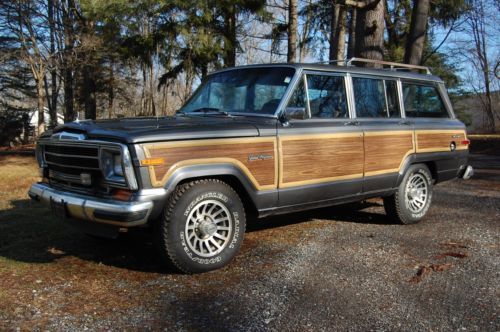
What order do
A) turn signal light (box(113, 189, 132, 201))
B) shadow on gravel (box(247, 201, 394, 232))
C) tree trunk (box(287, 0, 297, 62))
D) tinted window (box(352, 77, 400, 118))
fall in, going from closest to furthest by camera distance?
turn signal light (box(113, 189, 132, 201)) < tinted window (box(352, 77, 400, 118)) < shadow on gravel (box(247, 201, 394, 232)) < tree trunk (box(287, 0, 297, 62))

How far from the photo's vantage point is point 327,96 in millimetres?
5504

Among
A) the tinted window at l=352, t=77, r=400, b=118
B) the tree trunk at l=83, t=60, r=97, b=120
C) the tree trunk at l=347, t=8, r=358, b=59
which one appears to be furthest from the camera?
the tree trunk at l=83, t=60, r=97, b=120

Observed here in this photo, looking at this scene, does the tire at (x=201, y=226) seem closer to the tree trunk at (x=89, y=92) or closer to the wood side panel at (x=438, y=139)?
the wood side panel at (x=438, y=139)

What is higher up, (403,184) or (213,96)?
(213,96)

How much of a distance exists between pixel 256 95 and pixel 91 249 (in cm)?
240

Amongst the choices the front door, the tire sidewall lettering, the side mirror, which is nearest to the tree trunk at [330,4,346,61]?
the front door

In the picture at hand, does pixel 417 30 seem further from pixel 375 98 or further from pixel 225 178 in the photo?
pixel 225 178

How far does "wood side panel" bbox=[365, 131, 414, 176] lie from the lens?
5.76 metres

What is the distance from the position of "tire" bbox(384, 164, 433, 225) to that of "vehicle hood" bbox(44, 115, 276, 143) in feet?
7.67

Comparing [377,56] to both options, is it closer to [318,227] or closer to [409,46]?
[409,46]

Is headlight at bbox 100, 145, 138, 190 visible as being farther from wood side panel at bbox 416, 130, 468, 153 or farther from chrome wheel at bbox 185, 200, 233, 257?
wood side panel at bbox 416, 130, 468, 153

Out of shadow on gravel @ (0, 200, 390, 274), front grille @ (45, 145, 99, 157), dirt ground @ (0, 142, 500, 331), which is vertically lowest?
dirt ground @ (0, 142, 500, 331)

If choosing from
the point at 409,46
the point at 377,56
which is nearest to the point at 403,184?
the point at 377,56

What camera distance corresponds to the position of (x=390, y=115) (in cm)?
620
